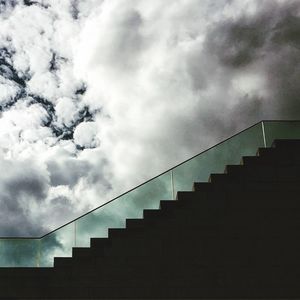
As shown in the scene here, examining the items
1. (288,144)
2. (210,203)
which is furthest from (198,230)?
(288,144)

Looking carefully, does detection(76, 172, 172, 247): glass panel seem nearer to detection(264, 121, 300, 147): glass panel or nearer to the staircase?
the staircase

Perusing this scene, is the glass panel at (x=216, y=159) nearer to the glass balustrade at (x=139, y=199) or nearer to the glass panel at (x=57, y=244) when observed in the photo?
the glass balustrade at (x=139, y=199)

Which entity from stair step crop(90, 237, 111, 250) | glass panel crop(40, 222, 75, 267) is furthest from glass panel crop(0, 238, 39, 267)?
stair step crop(90, 237, 111, 250)

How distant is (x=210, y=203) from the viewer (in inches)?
411

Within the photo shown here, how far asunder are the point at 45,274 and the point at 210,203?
3.78 meters

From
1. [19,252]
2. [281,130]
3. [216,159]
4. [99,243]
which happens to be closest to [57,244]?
[19,252]

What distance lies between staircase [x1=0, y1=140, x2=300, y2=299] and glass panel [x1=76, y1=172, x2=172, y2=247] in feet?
2.09

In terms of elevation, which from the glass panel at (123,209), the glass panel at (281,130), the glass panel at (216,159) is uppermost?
the glass panel at (281,130)

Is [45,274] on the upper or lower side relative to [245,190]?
lower

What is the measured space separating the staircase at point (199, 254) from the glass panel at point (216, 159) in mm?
934

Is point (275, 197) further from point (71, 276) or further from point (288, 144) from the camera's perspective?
Answer: point (71, 276)

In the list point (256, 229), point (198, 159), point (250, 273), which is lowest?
point (250, 273)

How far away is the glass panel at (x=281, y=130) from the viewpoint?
38.6ft

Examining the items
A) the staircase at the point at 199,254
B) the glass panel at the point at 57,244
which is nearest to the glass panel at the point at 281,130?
the staircase at the point at 199,254
